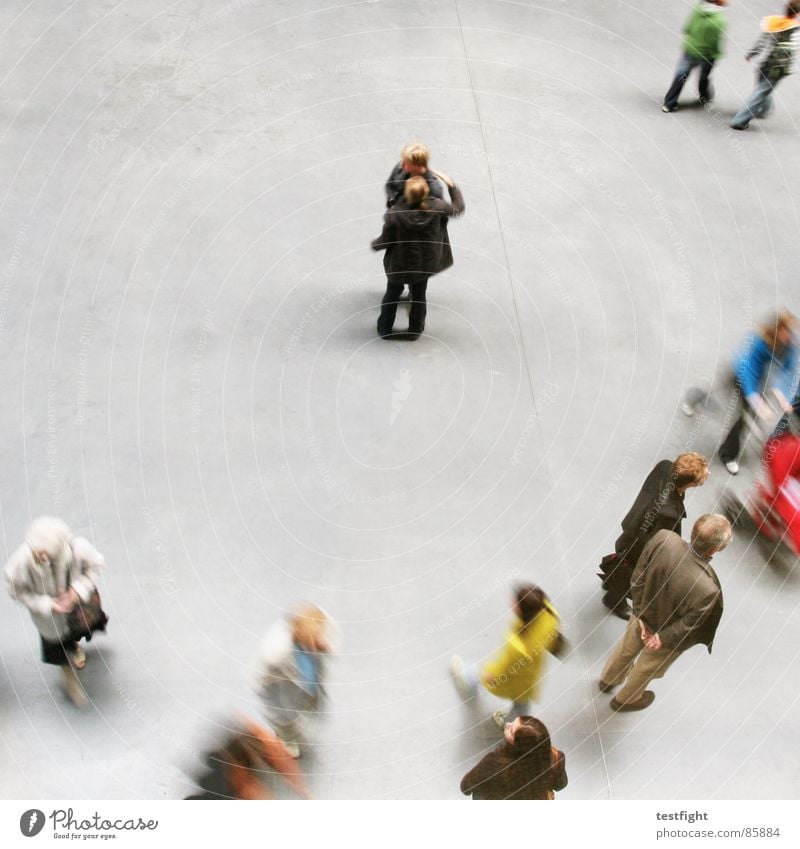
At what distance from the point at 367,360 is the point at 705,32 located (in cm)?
466

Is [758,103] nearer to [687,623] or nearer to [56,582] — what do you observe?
[687,623]

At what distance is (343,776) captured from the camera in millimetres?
7367

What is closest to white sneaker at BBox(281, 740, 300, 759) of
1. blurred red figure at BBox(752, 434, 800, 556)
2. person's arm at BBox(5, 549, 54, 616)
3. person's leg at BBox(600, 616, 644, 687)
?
person's arm at BBox(5, 549, 54, 616)

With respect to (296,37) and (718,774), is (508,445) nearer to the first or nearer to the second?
(718,774)

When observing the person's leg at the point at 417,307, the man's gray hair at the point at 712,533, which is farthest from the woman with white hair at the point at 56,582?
the man's gray hair at the point at 712,533

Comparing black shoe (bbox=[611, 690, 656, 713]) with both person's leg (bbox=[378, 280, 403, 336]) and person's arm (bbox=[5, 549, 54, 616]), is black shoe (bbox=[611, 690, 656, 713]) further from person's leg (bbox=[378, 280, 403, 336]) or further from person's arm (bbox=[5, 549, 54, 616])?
person's arm (bbox=[5, 549, 54, 616])

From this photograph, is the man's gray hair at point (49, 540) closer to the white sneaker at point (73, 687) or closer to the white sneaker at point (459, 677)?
the white sneaker at point (73, 687)

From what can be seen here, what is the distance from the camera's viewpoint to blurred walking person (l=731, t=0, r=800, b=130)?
11.0 metres

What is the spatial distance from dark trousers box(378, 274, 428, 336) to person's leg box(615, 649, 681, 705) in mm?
3326

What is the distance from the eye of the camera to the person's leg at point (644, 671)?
7363mm

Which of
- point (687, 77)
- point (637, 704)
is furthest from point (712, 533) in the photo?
point (687, 77)

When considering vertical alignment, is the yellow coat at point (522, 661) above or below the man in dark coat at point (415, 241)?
below

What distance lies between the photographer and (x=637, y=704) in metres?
7.70

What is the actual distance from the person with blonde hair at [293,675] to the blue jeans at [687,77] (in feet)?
21.1
